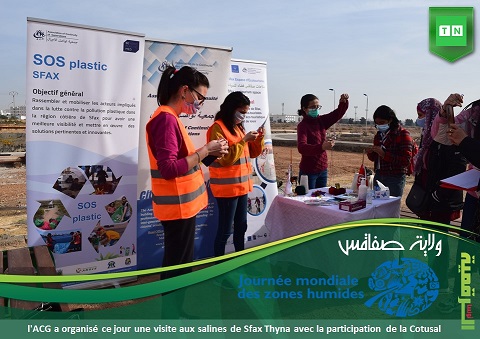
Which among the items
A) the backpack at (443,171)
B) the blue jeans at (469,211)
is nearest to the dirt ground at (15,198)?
the backpack at (443,171)

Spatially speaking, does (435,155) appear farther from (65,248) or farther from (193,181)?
(65,248)

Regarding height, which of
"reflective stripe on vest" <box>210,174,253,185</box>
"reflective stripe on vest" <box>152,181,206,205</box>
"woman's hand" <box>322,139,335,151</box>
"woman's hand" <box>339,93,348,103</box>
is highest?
"woman's hand" <box>339,93,348,103</box>

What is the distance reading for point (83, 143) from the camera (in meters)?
3.73

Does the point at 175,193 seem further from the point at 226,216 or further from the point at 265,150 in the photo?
the point at 265,150

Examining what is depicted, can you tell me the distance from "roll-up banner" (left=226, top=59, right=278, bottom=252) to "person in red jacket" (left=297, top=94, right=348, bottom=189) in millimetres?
547

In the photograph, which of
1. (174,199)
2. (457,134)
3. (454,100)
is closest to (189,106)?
(174,199)

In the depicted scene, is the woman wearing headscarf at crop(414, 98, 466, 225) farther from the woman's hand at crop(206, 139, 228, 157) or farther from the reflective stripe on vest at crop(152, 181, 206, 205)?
the reflective stripe on vest at crop(152, 181, 206, 205)

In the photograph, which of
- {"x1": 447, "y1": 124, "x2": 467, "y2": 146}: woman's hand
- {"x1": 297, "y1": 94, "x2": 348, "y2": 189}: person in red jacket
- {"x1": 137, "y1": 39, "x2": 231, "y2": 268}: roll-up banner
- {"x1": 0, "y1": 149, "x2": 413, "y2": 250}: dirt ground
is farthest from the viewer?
{"x1": 0, "y1": 149, "x2": 413, "y2": 250}: dirt ground

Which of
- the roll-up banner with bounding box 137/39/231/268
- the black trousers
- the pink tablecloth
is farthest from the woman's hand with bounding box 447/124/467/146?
the roll-up banner with bounding box 137/39/231/268

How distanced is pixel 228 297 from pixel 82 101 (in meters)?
2.19

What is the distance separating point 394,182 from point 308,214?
1.12 metres

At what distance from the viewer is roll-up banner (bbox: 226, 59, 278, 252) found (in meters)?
A: 5.03
